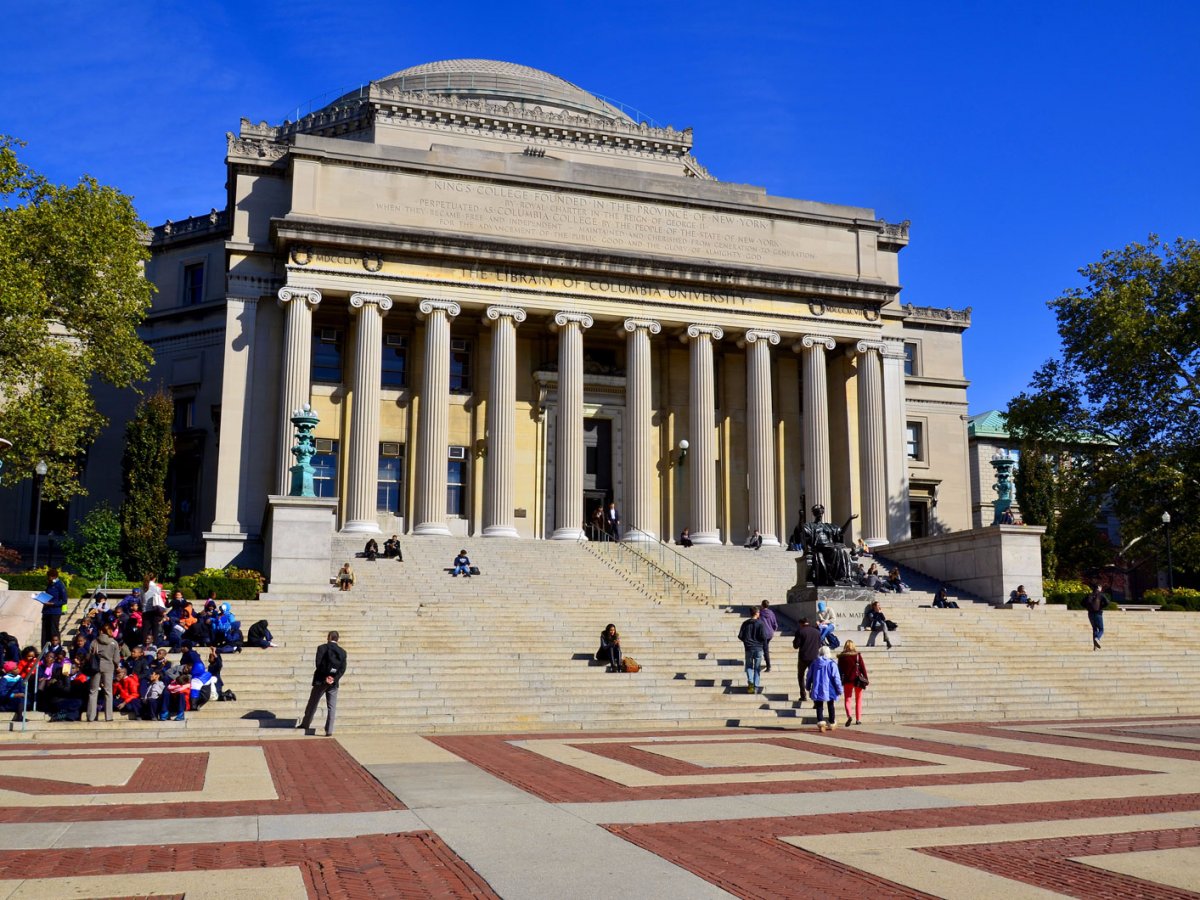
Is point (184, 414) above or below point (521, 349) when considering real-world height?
below

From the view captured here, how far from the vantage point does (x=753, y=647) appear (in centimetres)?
2264

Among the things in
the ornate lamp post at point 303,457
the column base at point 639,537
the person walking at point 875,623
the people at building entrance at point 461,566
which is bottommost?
the person walking at point 875,623

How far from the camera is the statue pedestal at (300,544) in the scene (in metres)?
31.7

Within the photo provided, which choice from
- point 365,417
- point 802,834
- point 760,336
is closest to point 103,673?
point 802,834

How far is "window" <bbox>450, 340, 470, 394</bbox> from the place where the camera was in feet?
153

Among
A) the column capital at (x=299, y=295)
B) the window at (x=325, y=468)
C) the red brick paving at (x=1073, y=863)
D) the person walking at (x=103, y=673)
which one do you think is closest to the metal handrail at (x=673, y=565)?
the window at (x=325, y=468)

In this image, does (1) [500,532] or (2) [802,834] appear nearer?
(2) [802,834]

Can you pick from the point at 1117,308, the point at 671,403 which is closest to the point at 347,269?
the point at 671,403

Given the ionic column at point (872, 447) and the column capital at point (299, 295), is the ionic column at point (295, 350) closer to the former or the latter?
the column capital at point (299, 295)

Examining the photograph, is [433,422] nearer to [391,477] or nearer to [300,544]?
[391,477]

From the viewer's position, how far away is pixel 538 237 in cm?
4522

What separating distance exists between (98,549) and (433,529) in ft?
44.1

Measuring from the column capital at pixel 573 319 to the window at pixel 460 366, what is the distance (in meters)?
4.58

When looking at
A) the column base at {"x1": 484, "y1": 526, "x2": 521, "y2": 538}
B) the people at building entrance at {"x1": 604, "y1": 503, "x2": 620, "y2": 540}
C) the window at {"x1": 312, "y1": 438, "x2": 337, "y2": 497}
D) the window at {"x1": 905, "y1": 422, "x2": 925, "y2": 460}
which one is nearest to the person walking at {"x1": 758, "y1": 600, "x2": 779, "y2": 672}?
the column base at {"x1": 484, "y1": 526, "x2": 521, "y2": 538}
